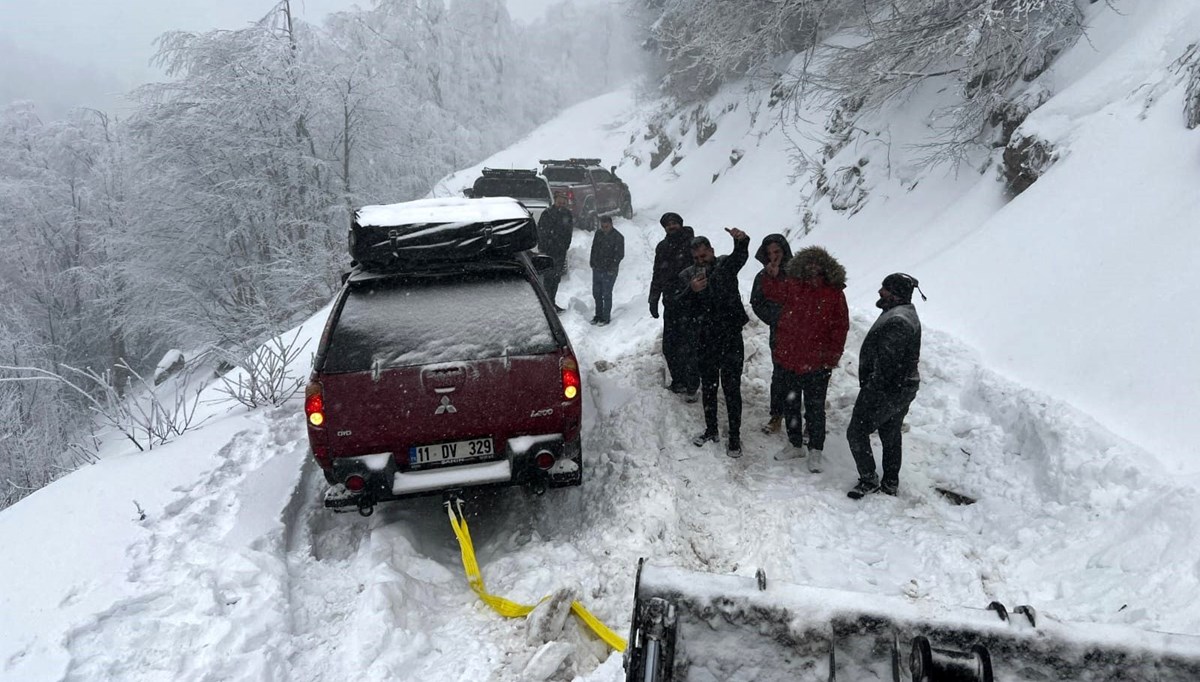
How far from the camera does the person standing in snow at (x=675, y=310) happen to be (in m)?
5.86

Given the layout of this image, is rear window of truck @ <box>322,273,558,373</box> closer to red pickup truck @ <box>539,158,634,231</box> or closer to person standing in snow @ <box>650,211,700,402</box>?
person standing in snow @ <box>650,211,700,402</box>

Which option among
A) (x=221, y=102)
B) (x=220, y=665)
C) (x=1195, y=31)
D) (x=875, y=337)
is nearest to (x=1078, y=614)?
(x=875, y=337)

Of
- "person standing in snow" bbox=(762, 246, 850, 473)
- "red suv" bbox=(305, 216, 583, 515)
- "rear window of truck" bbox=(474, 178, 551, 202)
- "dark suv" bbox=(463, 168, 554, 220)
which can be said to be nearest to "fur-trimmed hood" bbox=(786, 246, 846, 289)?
"person standing in snow" bbox=(762, 246, 850, 473)

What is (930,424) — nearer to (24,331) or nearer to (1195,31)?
(1195,31)

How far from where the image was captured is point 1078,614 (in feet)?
10.1

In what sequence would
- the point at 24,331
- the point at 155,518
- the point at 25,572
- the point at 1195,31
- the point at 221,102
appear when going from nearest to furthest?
the point at 25,572 < the point at 155,518 < the point at 1195,31 < the point at 221,102 < the point at 24,331

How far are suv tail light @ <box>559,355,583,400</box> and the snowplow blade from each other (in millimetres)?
1857

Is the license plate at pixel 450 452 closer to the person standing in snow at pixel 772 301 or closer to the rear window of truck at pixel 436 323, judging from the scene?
the rear window of truck at pixel 436 323

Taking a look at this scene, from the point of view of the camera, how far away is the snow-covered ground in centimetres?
308

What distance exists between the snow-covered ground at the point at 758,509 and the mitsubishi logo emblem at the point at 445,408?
0.91 m

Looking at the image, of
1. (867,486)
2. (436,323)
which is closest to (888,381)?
(867,486)

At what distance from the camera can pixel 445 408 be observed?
3779 mm

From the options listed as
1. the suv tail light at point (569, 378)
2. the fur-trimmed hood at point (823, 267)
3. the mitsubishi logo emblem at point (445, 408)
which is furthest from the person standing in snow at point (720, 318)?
the mitsubishi logo emblem at point (445, 408)

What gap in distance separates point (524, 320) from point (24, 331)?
25805 mm
